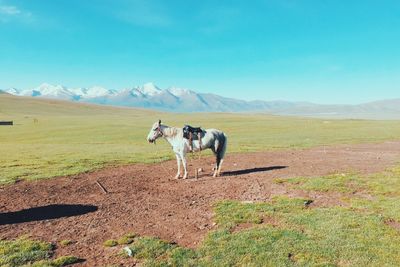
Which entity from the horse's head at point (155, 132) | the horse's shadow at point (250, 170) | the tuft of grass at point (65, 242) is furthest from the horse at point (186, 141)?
the tuft of grass at point (65, 242)

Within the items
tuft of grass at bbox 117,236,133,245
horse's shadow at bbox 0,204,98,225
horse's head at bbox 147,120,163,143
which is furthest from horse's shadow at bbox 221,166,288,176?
tuft of grass at bbox 117,236,133,245

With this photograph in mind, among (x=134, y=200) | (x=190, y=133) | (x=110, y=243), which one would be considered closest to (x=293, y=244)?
(x=110, y=243)

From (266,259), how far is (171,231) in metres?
3.64

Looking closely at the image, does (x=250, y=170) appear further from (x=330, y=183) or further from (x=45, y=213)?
(x=45, y=213)

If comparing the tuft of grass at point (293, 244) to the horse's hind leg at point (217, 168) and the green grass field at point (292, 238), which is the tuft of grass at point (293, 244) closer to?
the green grass field at point (292, 238)

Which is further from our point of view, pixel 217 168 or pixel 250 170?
pixel 250 170

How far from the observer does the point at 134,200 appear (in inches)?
607

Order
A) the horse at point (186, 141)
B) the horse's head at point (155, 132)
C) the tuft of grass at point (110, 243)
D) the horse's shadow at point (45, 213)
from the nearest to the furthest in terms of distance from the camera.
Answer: the tuft of grass at point (110, 243), the horse's shadow at point (45, 213), the horse at point (186, 141), the horse's head at point (155, 132)

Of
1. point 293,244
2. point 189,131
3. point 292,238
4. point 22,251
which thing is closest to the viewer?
point 22,251

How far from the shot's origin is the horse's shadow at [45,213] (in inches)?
511

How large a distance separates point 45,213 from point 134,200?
12.1 ft

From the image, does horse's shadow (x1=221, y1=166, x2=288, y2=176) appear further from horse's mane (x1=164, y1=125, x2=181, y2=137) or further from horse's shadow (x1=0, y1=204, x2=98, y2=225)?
horse's shadow (x1=0, y1=204, x2=98, y2=225)

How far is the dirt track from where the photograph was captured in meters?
11.4

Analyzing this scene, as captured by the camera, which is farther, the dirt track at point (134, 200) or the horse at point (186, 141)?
the horse at point (186, 141)
